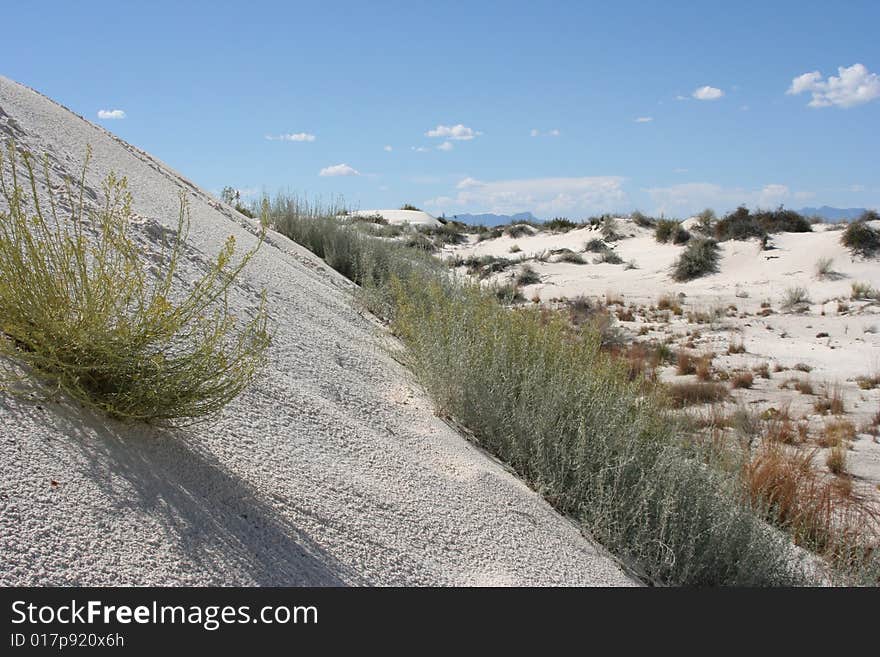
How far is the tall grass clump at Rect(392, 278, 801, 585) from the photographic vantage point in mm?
4570

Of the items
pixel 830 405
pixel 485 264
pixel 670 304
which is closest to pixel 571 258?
pixel 485 264

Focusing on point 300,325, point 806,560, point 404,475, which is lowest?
point 806,560

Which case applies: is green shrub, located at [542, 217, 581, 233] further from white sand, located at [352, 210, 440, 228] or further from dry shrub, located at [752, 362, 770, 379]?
dry shrub, located at [752, 362, 770, 379]

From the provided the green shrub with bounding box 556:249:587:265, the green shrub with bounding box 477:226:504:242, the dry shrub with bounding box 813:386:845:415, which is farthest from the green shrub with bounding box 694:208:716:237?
the dry shrub with bounding box 813:386:845:415

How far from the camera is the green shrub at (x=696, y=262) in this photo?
2059 centimetres

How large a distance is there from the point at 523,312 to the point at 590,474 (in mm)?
2680

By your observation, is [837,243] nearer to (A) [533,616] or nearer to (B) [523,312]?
(B) [523,312]

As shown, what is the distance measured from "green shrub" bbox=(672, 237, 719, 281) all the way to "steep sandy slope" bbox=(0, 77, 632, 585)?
52.9 ft

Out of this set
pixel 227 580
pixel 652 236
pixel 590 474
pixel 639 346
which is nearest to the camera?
pixel 227 580

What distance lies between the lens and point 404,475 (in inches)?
169

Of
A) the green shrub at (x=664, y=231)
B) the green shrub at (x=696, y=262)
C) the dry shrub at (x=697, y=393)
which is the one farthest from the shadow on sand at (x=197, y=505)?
the green shrub at (x=664, y=231)

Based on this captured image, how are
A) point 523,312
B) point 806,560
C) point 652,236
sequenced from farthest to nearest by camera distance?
point 652,236 → point 523,312 → point 806,560

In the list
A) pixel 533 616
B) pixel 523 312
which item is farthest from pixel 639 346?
pixel 533 616

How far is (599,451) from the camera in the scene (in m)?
5.09
